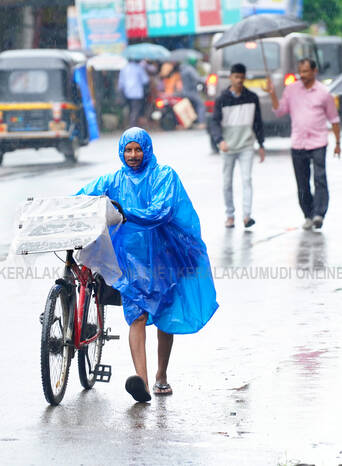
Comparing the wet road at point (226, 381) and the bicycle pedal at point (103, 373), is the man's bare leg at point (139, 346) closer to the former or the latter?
the wet road at point (226, 381)

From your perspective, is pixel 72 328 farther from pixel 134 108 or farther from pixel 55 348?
pixel 134 108

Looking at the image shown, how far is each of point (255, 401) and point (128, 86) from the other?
2614 centimetres

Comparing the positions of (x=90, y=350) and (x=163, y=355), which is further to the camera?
(x=90, y=350)

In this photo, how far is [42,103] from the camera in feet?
76.1

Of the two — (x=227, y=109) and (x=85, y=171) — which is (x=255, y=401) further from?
(x=85, y=171)

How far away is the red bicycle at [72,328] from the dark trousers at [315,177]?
649 cm

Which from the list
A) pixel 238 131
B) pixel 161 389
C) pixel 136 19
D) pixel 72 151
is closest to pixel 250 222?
pixel 238 131

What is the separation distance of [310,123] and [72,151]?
10917mm

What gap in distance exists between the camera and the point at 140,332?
6.62 metres

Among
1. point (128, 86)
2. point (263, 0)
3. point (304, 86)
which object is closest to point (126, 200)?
point (304, 86)

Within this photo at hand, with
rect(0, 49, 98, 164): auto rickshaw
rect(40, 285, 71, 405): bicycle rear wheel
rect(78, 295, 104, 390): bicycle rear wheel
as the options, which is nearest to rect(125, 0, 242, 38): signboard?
rect(0, 49, 98, 164): auto rickshaw

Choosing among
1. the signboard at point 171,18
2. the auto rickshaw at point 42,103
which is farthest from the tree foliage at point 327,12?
the auto rickshaw at point 42,103

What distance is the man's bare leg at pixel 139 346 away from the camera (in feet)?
21.6

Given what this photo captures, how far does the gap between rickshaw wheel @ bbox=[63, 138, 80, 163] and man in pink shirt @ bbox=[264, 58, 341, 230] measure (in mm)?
10532
